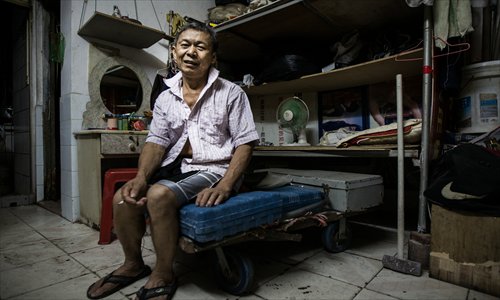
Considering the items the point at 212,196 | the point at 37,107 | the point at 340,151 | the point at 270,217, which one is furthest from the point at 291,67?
the point at 37,107

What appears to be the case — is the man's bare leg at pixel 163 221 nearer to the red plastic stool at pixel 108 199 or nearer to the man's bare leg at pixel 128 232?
the man's bare leg at pixel 128 232

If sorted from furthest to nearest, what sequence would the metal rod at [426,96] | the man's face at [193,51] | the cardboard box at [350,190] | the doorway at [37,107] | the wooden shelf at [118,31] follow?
the doorway at [37,107]
the wooden shelf at [118,31]
the cardboard box at [350,190]
the metal rod at [426,96]
the man's face at [193,51]

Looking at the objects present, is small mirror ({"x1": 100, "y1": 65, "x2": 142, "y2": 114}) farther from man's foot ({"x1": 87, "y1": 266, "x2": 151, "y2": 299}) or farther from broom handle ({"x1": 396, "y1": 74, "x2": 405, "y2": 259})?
broom handle ({"x1": 396, "y1": 74, "x2": 405, "y2": 259})

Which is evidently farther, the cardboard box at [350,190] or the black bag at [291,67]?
the black bag at [291,67]

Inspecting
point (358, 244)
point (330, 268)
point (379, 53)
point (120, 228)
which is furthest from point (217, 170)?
point (379, 53)

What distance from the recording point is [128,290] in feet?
4.36

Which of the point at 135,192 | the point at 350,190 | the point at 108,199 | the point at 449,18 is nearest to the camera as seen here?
the point at 135,192

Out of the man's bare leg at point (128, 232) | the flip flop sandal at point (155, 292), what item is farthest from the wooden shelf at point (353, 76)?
the flip flop sandal at point (155, 292)

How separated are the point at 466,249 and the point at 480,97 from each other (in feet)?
3.52

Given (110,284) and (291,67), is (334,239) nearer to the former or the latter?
(110,284)

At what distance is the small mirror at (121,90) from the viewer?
282 cm

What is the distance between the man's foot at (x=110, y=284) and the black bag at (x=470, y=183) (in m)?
1.61

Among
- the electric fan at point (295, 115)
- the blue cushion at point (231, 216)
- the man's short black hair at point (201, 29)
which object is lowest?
the blue cushion at point (231, 216)

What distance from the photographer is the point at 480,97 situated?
6.00 ft
